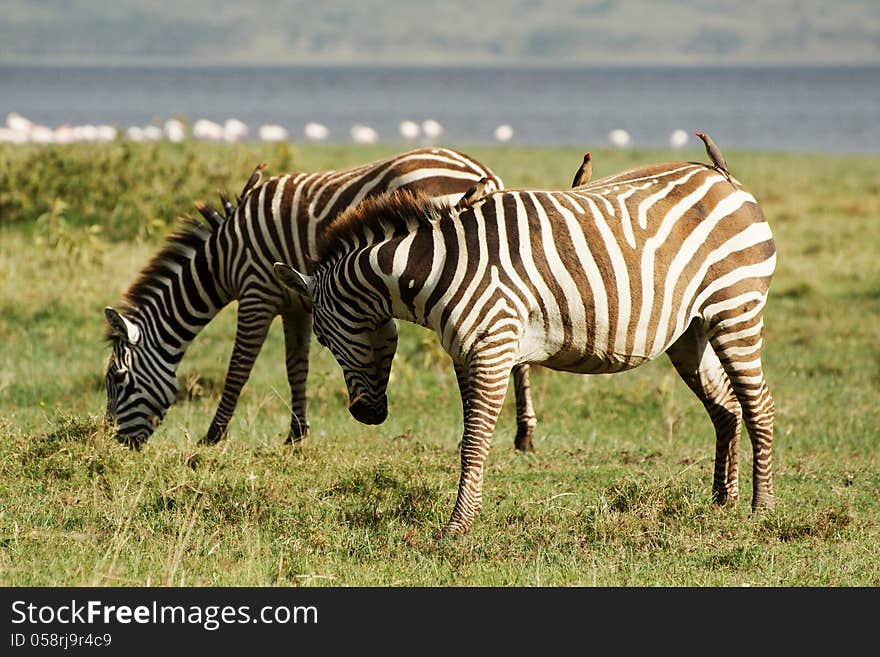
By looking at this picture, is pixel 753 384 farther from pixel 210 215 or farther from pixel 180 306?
pixel 210 215

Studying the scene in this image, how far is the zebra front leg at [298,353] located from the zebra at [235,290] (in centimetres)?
10

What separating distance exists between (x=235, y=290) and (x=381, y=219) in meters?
2.35

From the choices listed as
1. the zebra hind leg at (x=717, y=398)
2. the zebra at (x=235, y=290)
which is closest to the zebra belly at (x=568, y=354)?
the zebra hind leg at (x=717, y=398)

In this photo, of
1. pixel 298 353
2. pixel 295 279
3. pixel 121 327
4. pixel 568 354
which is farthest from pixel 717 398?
pixel 121 327

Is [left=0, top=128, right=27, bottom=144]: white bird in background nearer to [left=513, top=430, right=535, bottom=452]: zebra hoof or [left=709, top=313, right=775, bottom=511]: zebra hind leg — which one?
[left=513, top=430, right=535, bottom=452]: zebra hoof

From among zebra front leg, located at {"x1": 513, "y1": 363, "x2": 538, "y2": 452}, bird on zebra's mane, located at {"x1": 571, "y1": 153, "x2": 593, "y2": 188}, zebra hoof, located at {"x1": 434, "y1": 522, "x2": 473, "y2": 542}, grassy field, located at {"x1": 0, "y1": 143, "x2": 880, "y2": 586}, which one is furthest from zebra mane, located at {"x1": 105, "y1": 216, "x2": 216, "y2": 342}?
zebra hoof, located at {"x1": 434, "y1": 522, "x2": 473, "y2": 542}

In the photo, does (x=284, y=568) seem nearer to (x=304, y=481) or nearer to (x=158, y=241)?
(x=304, y=481)

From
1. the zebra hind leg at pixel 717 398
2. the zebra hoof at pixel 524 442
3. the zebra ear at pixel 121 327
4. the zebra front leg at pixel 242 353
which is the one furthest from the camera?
the zebra hoof at pixel 524 442

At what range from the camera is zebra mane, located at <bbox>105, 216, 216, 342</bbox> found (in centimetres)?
893

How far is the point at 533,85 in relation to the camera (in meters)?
148

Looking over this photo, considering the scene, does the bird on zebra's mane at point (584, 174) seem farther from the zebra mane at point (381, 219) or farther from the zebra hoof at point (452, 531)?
the zebra hoof at point (452, 531)

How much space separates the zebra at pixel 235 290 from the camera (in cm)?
857

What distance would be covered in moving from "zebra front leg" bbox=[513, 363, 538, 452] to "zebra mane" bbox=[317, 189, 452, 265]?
7.60ft

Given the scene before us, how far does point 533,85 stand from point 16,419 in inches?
5642
